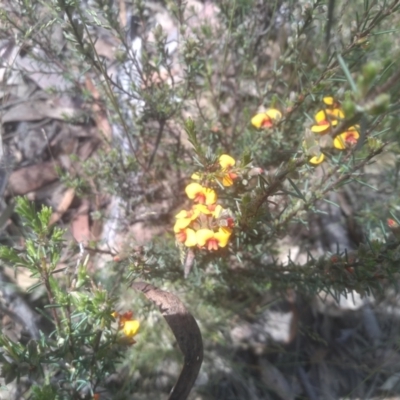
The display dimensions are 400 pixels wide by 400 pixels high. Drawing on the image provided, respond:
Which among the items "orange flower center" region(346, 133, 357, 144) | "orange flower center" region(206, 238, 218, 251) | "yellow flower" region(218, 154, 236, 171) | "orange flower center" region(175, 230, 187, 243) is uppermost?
"orange flower center" region(346, 133, 357, 144)

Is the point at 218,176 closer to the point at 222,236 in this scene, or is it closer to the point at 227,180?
the point at 227,180

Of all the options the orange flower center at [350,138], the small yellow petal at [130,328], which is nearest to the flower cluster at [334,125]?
the orange flower center at [350,138]

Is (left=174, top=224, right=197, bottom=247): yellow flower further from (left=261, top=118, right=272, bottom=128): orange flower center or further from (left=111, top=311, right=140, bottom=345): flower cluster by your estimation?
(left=261, top=118, right=272, bottom=128): orange flower center

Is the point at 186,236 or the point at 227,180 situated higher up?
the point at 227,180

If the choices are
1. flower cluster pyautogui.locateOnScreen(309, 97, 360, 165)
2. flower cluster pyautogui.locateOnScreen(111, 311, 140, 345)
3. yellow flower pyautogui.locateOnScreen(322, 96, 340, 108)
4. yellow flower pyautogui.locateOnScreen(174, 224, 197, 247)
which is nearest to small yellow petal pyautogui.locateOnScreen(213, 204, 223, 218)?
yellow flower pyautogui.locateOnScreen(174, 224, 197, 247)

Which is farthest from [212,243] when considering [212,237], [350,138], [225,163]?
[350,138]

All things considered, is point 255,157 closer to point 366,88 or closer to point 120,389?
point 120,389

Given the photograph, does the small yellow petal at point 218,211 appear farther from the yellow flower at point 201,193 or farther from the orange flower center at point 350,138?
the orange flower center at point 350,138

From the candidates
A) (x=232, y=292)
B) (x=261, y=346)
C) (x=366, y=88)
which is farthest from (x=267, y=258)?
(x=366, y=88)
